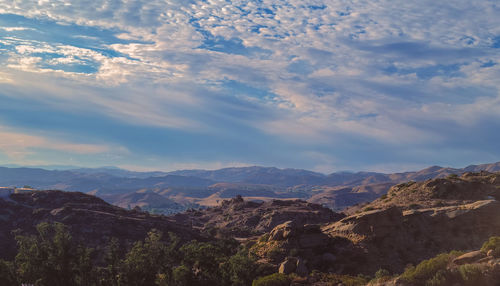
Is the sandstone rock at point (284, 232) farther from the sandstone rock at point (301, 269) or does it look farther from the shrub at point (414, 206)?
the shrub at point (414, 206)

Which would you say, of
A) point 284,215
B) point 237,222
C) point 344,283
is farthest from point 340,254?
point 237,222

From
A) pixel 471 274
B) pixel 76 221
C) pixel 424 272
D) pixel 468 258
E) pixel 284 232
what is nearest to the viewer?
pixel 471 274

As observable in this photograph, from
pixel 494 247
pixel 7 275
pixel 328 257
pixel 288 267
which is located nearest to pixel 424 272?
pixel 494 247

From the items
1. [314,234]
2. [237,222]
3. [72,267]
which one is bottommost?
[237,222]

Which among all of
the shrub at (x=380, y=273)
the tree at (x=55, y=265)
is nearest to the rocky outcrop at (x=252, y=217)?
the tree at (x=55, y=265)

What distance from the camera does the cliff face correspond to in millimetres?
80875

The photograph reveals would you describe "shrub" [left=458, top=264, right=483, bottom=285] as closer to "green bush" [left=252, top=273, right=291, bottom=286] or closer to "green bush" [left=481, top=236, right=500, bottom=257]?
"green bush" [left=481, top=236, right=500, bottom=257]

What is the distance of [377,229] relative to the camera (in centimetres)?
4000

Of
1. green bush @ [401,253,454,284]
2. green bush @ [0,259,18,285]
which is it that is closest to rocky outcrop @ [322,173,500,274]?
green bush @ [401,253,454,284]

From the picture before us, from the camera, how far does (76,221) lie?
88.2 meters

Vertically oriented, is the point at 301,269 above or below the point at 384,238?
below

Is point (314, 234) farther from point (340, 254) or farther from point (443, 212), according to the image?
point (443, 212)

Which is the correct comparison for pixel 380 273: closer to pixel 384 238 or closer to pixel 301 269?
pixel 301 269

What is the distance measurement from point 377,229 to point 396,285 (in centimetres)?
2042
